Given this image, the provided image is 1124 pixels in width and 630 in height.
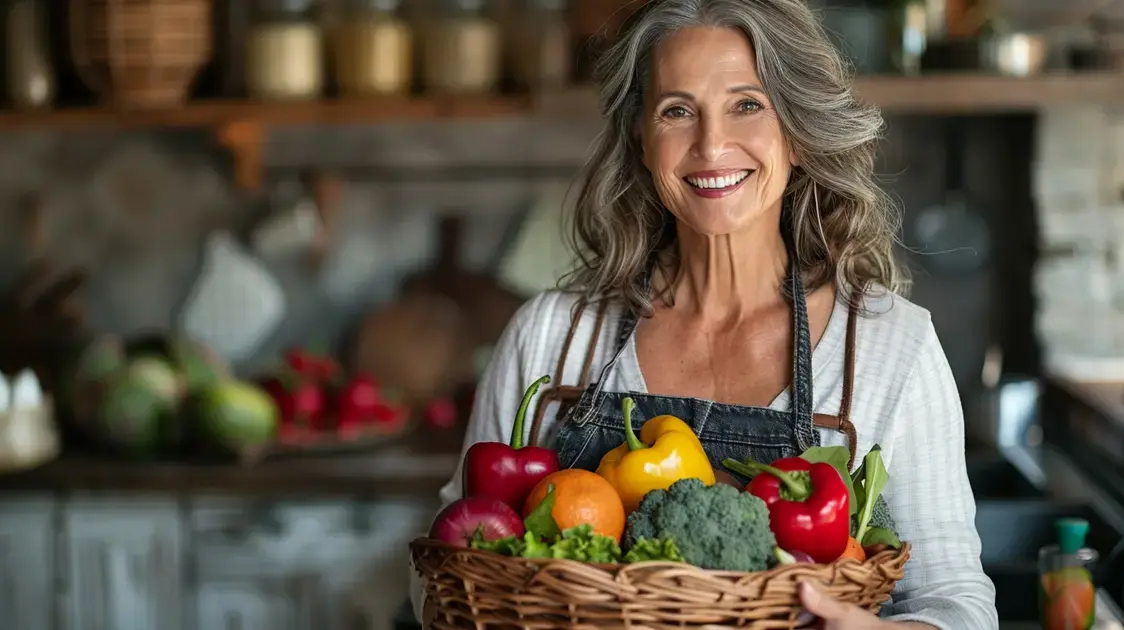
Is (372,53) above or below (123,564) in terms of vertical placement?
above

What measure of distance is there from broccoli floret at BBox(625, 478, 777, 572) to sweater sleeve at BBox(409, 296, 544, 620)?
1.87ft

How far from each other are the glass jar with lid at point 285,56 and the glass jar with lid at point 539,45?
21.1 inches

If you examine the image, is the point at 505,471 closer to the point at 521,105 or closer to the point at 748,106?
the point at 748,106

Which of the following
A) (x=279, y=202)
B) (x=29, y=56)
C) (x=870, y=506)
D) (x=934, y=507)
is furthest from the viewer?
(x=279, y=202)

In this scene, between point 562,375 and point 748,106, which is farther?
point 562,375

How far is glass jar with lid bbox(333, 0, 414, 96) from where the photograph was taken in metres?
3.38

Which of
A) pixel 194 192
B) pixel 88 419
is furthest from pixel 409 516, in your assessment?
pixel 194 192

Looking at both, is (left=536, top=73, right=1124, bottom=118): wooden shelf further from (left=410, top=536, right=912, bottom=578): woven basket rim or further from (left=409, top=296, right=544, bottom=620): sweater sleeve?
(left=410, top=536, right=912, bottom=578): woven basket rim

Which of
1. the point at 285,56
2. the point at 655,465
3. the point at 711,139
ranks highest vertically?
the point at 285,56

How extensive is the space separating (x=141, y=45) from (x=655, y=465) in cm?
254

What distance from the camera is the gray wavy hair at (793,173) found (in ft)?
5.32

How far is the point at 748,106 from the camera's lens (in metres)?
1.63

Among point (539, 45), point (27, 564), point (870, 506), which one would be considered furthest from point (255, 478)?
point (870, 506)

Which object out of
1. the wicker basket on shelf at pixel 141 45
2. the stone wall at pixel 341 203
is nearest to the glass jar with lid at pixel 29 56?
the wicker basket on shelf at pixel 141 45
